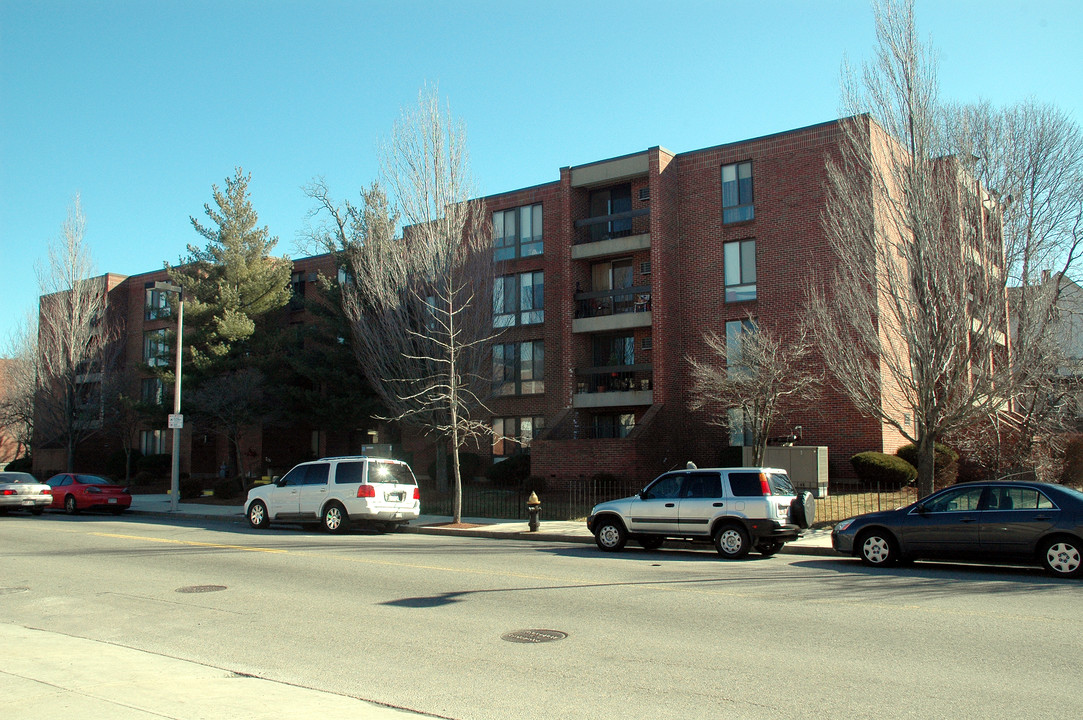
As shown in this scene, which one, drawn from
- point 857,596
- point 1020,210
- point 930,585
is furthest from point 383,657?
point 1020,210

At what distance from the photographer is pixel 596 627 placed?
8656mm

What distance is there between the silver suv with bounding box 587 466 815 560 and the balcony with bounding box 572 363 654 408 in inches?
544

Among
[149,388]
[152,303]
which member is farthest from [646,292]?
[152,303]

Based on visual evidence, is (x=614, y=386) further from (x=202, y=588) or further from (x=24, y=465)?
(x=24, y=465)

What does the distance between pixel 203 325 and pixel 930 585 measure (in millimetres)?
31622

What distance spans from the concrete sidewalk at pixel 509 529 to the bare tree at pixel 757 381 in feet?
16.2

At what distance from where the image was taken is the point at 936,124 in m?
19.0

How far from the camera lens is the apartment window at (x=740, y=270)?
2878 cm

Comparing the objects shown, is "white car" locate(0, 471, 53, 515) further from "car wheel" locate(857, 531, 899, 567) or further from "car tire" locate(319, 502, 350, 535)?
"car wheel" locate(857, 531, 899, 567)

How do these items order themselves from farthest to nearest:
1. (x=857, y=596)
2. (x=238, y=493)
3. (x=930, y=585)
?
(x=238, y=493)
(x=930, y=585)
(x=857, y=596)

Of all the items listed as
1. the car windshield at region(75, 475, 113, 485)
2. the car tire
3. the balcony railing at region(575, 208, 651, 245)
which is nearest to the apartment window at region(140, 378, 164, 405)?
the car windshield at region(75, 475, 113, 485)

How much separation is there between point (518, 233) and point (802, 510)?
21.8 metres

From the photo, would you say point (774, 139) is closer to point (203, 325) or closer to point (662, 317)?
point (662, 317)

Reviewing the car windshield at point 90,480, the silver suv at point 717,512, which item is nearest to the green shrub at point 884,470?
the silver suv at point 717,512
